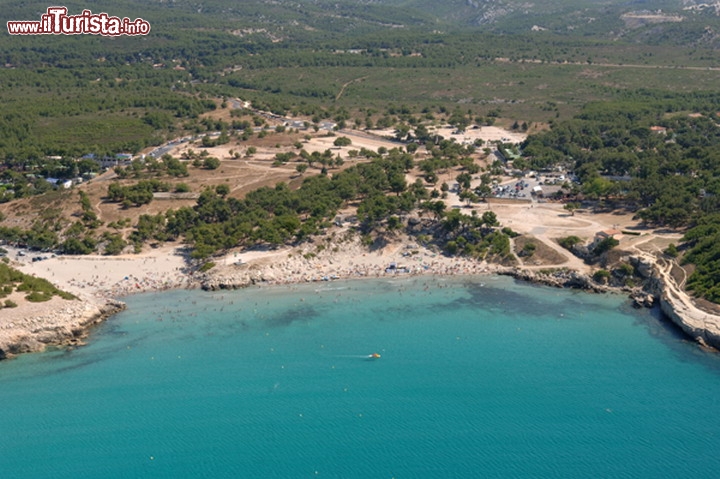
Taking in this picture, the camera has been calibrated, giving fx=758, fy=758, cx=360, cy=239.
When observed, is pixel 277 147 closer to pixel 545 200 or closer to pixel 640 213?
pixel 545 200

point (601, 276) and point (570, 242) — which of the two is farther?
point (570, 242)

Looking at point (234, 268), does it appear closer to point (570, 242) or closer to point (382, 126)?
point (570, 242)

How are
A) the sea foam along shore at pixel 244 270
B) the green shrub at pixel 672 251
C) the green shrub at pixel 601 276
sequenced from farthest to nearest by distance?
1. the green shrub at pixel 672 251
2. the green shrub at pixel 601 276
3. the sea foam along shore at pixel 244 270

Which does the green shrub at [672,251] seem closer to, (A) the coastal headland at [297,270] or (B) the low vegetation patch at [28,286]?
(A) the coastal headland at [297,270]

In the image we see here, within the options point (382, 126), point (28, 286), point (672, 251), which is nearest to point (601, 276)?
point (672, 251)

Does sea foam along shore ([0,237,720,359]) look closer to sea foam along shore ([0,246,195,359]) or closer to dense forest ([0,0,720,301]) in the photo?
sea foam along shore ([0,246,195,359])

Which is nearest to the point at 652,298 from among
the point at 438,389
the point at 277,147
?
the point at 438,389

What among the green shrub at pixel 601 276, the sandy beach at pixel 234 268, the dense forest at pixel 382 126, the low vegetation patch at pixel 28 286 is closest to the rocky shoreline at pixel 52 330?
the sandy beach at pixel 234 268

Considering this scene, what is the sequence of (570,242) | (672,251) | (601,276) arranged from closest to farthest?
(601,276) → (672,251) → (570,242)

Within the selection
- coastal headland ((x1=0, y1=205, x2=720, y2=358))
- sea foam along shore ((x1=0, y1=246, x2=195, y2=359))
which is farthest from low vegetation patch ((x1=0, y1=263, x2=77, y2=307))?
coastal headland ((x1=0, y1=205, x2=720, y2=358))

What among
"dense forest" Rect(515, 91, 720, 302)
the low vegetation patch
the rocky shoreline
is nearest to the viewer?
the rocky shoreline

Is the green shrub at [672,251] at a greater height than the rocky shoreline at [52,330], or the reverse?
the green shrub at [672,251]
